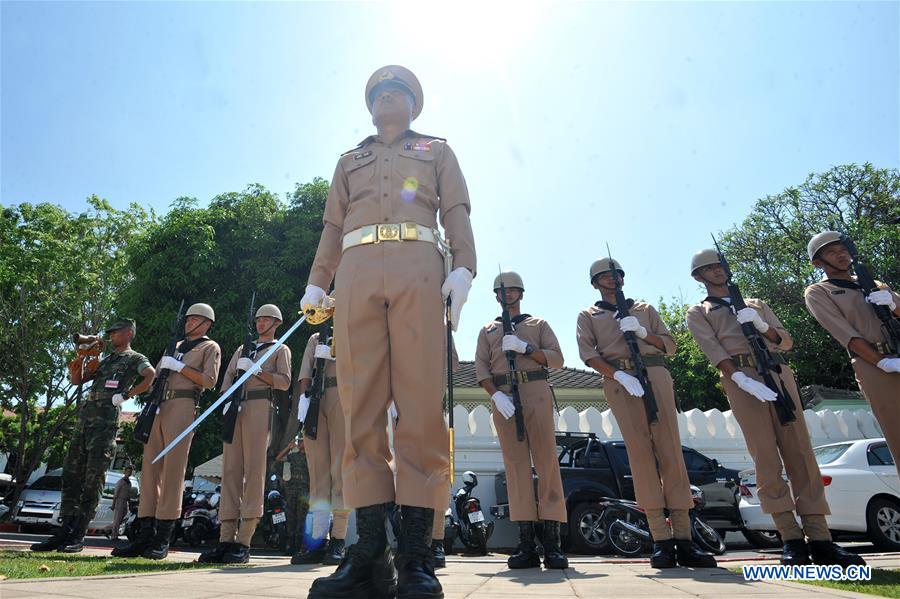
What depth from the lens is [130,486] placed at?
45.5 ft

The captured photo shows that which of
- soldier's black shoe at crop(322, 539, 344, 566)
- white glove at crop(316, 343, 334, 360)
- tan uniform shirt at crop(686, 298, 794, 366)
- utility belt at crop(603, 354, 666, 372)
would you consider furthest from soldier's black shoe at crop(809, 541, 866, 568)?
white glove at crop(316, 343, 334, 360)

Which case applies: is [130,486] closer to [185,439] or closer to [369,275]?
[185,439]

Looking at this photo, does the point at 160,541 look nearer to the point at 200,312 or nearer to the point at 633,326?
the point at 200,312

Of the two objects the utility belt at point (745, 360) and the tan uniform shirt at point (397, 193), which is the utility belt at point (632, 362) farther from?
the tan uniform shirt at point (397, 193)

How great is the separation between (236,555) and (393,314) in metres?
3.96

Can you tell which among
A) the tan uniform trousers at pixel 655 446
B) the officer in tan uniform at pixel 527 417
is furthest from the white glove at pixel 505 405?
the tan uniform trousers at pixel 655 446

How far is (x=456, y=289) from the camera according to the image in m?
3.01

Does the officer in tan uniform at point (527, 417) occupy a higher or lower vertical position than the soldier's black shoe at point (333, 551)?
higher

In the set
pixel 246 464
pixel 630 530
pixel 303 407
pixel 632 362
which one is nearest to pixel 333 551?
pixel 246 464

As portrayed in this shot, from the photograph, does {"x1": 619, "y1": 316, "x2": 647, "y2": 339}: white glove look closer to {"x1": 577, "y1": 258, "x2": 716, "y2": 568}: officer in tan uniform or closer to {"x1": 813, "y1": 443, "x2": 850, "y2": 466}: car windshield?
{"x1": 577, "y1": 258, "x2": 716, "y2": 568}: officer in tan uniform

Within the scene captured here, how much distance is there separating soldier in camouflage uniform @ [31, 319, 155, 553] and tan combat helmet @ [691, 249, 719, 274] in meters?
5.83

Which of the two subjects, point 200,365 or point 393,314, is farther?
point 200,365

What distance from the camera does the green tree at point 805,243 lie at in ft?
75.2

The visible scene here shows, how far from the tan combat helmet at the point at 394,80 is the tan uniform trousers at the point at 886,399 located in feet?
12.3
